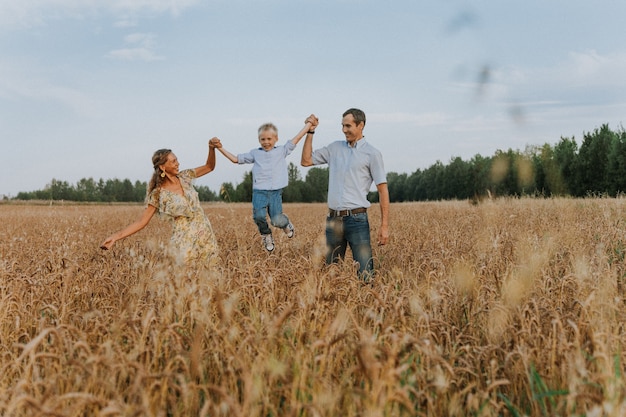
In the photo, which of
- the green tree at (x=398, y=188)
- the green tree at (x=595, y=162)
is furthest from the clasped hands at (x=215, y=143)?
the green tree at (x=398, y=188)

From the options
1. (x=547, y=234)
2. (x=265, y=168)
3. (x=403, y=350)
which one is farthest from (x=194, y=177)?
(x=547, y=234)

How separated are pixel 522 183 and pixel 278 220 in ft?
194

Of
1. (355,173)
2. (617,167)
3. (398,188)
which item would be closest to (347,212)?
(355,173)

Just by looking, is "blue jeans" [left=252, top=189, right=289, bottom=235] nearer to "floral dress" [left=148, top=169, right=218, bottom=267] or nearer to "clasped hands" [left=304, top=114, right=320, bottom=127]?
"floral dress" [left=148, top=169, right=218, bottom=267]

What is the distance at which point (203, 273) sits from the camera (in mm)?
4246

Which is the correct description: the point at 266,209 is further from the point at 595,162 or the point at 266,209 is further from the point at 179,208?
the point at 595,162

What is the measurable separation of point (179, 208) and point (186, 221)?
0.77 feet

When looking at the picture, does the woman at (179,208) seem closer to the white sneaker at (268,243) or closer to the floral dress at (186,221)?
the floral dress at (186,221)

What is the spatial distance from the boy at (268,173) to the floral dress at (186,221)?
1.85 meters

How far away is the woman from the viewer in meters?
6.19

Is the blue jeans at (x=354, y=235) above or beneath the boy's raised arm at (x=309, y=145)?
beneath

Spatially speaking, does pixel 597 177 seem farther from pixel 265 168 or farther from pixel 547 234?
pixel 265 168

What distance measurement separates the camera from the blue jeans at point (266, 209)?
8586mm

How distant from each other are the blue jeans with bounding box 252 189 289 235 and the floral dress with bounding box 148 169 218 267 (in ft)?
6.62
